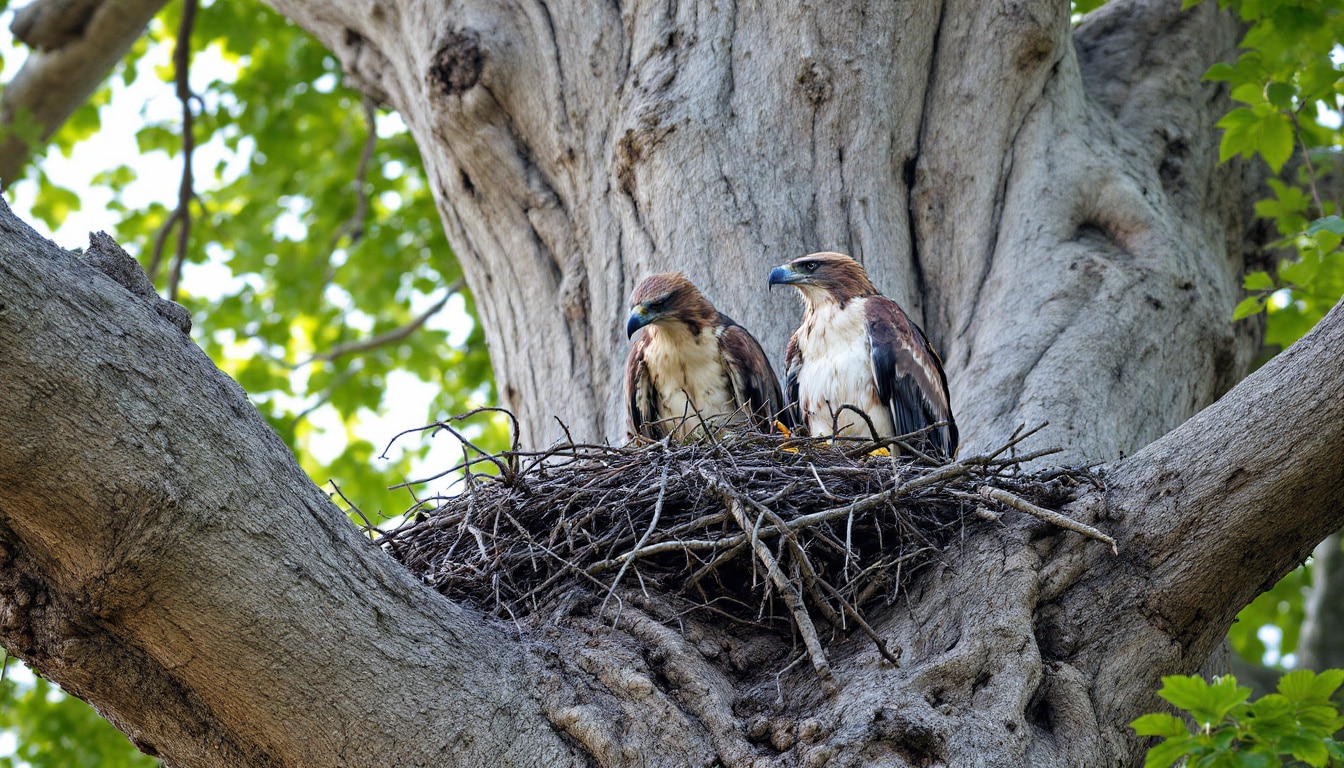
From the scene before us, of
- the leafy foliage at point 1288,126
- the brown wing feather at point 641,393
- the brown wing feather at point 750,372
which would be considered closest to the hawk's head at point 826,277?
the brown wing feather at point 750,372

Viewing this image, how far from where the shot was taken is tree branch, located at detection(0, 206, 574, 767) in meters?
2.43

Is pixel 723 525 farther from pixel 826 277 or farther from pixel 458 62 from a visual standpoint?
pixel 458 62

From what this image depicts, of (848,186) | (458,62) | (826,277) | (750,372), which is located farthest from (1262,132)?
(458,62)

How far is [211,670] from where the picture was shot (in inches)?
107

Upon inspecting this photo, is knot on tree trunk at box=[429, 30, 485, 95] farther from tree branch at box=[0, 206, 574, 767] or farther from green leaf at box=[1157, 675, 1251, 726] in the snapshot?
green leaf at box=[1157, 675, 1251, 726]

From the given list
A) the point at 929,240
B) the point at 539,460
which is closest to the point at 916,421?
the point at 929,240

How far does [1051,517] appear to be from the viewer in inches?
126

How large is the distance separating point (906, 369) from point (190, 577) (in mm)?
2952

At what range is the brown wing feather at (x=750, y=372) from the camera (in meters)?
4.99

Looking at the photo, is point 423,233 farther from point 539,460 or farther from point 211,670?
point 211,670

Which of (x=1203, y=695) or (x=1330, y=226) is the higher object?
(x=1330, y=226)

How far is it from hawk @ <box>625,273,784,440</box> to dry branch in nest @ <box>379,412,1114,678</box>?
37.0 inches

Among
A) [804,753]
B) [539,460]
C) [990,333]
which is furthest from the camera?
[990,333]

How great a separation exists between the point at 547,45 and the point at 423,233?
5.00 meters
